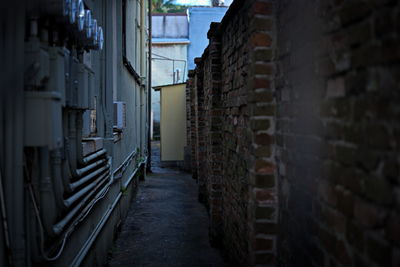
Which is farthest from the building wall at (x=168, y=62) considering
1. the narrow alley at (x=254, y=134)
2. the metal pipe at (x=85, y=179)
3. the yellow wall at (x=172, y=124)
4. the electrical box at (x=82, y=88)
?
the electrical box at (x=82, y=88)

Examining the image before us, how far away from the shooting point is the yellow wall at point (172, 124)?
44.2ft

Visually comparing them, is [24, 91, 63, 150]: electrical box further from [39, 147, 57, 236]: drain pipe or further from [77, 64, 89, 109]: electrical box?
[77, 64, 89, 109]: electrical box

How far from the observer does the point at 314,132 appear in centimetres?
229

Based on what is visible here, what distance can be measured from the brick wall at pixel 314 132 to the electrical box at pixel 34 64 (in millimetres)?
1458

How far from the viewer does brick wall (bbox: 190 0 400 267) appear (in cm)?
155

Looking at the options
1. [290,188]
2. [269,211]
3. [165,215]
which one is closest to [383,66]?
[290,188]

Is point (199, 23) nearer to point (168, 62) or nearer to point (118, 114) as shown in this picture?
point (168, 62)

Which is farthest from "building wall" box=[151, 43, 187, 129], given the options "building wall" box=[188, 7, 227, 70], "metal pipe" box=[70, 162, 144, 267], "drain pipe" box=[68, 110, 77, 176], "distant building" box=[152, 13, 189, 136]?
"drain pipe" box=[68, 110, 77, 176]

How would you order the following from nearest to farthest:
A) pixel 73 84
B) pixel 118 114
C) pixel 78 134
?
1. pixel 73 84
2. pixel 78 134
3. pixel 118 114

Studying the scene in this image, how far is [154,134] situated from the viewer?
22.7m

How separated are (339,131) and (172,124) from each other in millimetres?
11696

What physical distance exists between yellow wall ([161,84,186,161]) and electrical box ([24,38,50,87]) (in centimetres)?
1124

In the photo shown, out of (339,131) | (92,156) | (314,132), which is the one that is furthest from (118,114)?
(339,131)

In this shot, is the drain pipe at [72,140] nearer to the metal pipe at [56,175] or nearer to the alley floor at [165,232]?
the metal pipe at [56,175]
